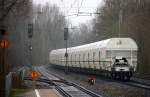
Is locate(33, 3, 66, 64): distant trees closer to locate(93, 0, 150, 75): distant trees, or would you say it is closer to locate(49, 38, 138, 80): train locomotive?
locate(93, 0, 150, 75): distant trees

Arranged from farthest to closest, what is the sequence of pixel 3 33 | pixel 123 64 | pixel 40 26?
pixel 40 26, pixel 123 64, pixel 3 33

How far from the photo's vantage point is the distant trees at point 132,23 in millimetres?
55606

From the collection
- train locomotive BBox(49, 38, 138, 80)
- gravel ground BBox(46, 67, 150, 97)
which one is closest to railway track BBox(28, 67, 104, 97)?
gravel ground BBox(46, 67, 150, 97)

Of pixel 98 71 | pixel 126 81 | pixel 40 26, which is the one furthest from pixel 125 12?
pixel 40 26

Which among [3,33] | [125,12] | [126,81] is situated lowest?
[126,81]

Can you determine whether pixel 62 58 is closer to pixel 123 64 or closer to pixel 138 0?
pixel 138 0

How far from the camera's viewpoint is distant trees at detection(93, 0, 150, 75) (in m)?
55.6

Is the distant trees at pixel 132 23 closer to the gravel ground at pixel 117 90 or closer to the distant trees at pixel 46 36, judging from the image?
the gravel ground at pixel 117 90

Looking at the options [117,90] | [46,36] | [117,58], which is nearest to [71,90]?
[117,90]

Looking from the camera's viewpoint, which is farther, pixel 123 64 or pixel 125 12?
pixel 125 12

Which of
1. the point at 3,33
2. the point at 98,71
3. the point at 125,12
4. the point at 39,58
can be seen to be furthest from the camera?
the point at 39,58

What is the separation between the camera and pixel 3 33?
22984 millimetres

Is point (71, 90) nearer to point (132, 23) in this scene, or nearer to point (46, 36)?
point (132, 23)

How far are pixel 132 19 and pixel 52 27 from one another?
6910 centimetres
